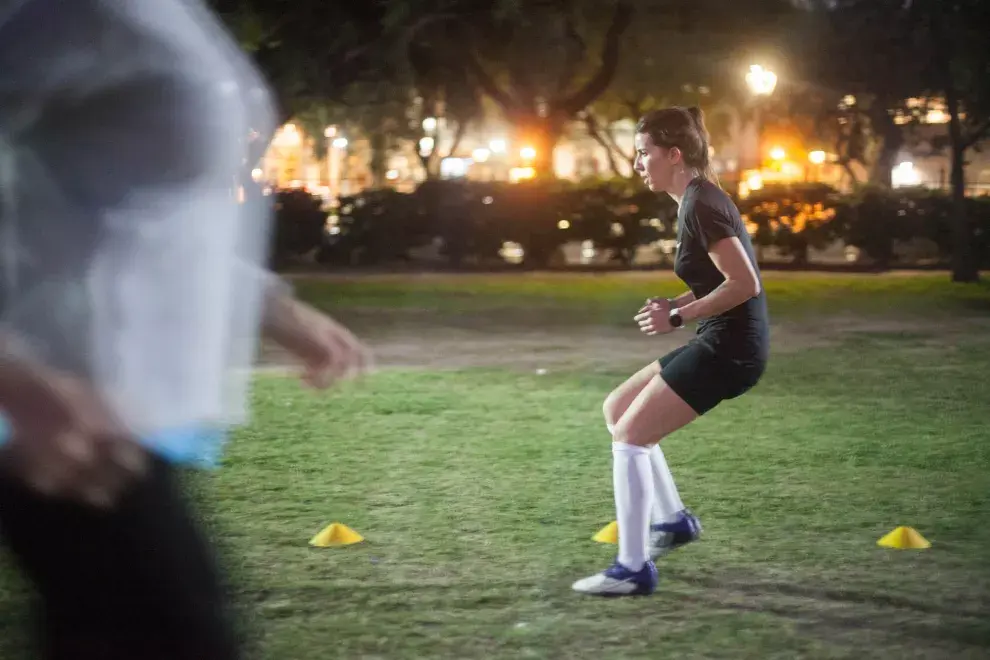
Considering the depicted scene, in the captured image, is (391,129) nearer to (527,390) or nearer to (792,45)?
(792,45)

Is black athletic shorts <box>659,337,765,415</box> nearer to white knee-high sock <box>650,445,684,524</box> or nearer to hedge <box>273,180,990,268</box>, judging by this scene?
white knee-high sock <box>650,445,684,524</box>

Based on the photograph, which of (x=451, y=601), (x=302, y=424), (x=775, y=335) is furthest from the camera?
(x=775, y=335)

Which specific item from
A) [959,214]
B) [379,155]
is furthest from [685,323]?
[379,155]

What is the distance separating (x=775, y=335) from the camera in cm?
1531

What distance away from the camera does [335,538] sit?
5.97 m

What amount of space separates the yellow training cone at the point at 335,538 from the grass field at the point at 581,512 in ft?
0.29

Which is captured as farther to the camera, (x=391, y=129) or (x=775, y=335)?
(x=391, y=129)

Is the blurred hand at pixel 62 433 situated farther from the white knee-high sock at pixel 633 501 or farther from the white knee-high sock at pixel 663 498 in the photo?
the white knee-high sock at pixel 663 498

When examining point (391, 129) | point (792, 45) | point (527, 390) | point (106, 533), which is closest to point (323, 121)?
point (391, 129)

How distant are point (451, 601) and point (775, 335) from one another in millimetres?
10789

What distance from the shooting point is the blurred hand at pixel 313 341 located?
2711 millimetres

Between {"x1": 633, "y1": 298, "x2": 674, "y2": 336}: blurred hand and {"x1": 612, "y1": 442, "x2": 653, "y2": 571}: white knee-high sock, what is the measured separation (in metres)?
0.45

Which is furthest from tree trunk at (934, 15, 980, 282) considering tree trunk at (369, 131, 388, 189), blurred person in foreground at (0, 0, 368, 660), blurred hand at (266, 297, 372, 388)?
tree trunk at (369, 131, 388, 189)

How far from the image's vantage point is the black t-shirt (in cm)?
511
